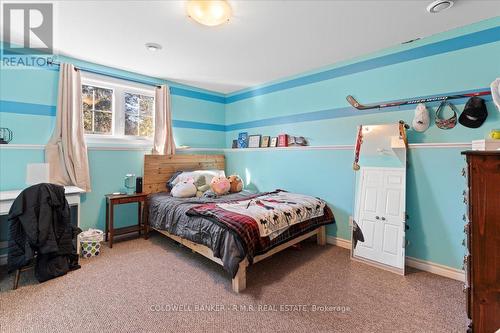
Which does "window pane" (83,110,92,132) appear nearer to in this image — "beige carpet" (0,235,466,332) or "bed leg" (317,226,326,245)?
"beige carpet" (0,235,466,332)

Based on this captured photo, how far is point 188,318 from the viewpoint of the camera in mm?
1710

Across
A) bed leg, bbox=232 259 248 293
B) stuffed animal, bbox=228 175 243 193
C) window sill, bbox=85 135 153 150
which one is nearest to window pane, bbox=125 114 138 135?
window sill, bbox=85 135 153 150

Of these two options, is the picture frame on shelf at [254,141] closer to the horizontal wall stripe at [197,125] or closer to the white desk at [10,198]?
the horizontal wall stripe at [197,125]

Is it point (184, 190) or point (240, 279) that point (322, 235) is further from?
point (184, 190)

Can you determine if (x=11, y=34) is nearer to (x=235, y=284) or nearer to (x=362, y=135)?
(x=235, y=284)

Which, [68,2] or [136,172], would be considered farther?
[136,172]

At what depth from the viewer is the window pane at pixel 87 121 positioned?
3.20 m

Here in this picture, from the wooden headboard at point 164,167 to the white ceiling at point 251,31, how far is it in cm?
132

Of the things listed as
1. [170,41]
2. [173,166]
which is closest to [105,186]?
[173,166]

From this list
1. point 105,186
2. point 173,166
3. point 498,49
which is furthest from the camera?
point 173,166

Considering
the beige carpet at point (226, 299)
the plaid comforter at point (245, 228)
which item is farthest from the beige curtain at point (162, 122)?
the beige carpet at point (226, 299)

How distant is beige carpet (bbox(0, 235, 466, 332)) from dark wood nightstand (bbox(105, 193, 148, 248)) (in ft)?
1.50

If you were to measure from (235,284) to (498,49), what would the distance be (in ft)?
10.0

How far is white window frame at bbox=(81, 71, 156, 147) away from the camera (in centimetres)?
320
